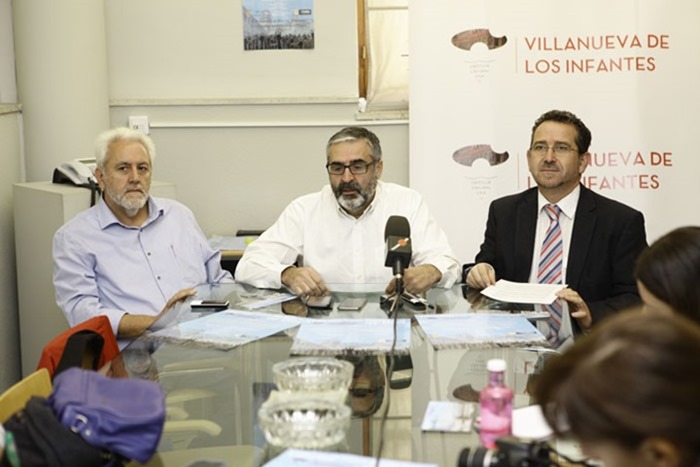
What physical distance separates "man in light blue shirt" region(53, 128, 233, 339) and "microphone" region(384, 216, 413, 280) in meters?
0.87

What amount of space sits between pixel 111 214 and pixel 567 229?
1693mm

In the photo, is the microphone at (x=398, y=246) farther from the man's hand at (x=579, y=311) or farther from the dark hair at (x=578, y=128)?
the dark hair at (x=578, y=128)

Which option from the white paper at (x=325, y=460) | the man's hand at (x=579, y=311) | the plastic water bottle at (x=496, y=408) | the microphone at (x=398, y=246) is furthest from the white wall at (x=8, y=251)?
the plastic water bottle at (x=496, y=408)

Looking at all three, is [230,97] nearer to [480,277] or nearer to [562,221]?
[562,221]

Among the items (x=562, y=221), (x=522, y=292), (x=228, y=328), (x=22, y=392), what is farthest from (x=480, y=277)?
(x=22, y=392)

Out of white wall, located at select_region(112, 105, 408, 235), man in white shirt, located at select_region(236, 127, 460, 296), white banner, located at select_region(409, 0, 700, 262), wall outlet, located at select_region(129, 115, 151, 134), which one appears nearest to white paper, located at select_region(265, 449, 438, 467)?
man in white shirt, located at select_region(236, 127, 460, 296)

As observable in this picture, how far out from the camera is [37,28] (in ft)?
14.6

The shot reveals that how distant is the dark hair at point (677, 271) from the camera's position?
5.94 ft

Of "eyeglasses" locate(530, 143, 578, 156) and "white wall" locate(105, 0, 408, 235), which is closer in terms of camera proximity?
"eyeglasses" locate(530, 143, 578, 156)

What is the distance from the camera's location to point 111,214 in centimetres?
338

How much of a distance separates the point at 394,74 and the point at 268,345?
280 centimetres

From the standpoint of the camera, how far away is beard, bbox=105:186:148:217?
3.35m

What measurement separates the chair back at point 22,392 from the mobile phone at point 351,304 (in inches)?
38.1

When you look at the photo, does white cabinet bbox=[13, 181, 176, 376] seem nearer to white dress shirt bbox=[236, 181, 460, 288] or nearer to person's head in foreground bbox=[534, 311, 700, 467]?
white dress shirt bbox=[236, 181, 460, 288]
